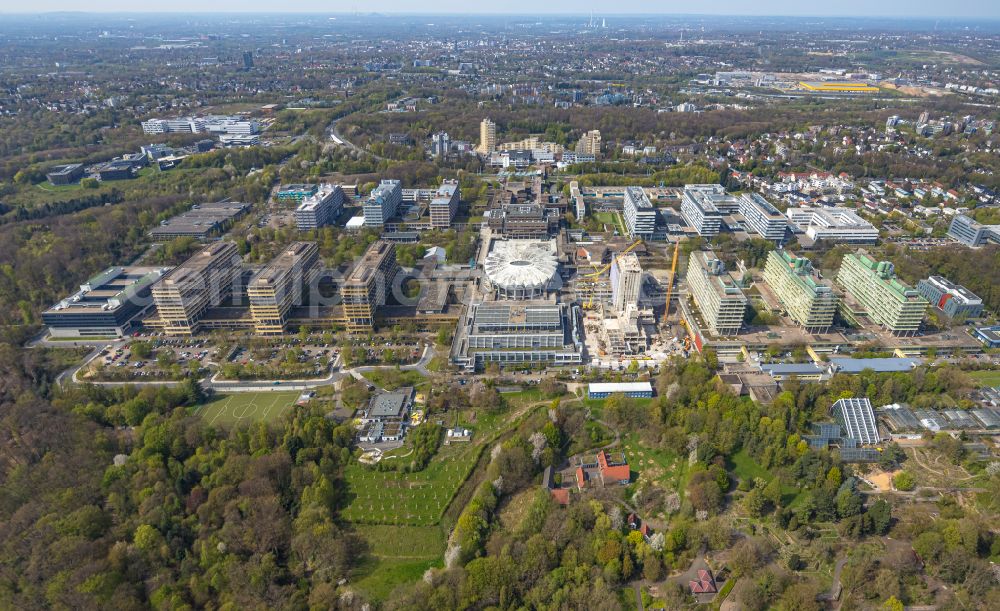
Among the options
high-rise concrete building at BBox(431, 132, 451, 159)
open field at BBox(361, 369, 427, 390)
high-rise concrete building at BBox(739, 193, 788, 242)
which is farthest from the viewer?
high-rise concrete building at BBox(431, 132, 451, 159)

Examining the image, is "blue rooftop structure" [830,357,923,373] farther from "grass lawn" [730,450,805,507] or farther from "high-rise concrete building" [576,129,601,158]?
"high-rise concrete building" [576,129,601,158]

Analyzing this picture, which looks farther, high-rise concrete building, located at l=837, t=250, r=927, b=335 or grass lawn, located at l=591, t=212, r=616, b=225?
grass lawn, located at l=591, t=212, r=616, b=225

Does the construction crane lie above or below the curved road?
above

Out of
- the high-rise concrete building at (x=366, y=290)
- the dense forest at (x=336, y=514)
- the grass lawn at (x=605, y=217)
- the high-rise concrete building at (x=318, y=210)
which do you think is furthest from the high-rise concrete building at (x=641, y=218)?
the high-rise concrete building at (x=318, y=210)

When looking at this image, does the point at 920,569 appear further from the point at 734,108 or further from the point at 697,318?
the point at 734,108

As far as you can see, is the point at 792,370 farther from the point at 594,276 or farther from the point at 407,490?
the point at 407,490

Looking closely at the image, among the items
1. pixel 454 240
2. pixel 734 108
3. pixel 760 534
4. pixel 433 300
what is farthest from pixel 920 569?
pixel 734 108

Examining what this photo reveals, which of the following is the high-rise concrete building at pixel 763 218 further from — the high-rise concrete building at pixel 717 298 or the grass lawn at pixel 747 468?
the grass lawn at pixel 747 468

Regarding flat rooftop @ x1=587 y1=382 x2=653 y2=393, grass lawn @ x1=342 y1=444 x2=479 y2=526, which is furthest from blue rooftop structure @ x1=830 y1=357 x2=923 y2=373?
grass lawn @ x1=342 y1=444 x2=479 y2=526
